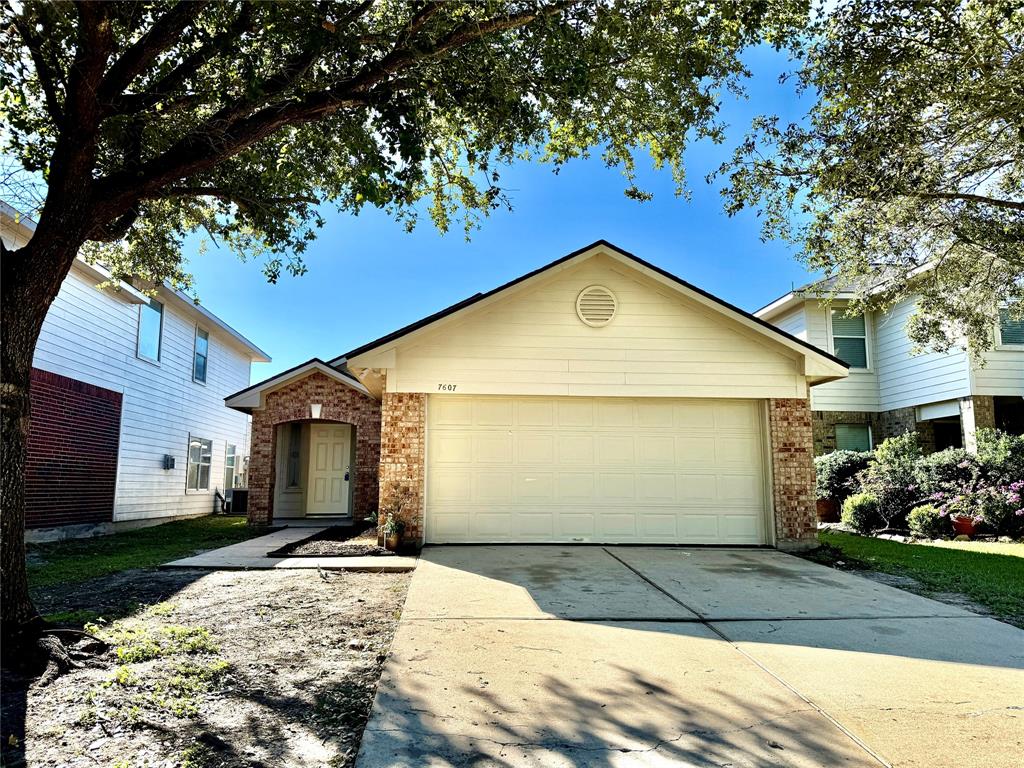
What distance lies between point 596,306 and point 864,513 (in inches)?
304

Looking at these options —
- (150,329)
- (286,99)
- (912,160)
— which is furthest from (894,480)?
(150,329)

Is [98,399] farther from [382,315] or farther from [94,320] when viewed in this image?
[382,315]

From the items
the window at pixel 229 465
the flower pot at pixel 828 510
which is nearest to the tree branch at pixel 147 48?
the flower pot at pixel 828 510

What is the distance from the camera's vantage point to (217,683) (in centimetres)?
392

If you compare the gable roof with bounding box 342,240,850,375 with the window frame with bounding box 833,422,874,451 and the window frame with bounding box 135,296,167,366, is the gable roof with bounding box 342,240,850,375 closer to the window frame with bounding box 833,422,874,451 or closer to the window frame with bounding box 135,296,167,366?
→ the window frame with bounding box 833,422,874,451

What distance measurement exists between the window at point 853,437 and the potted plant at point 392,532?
497 inches

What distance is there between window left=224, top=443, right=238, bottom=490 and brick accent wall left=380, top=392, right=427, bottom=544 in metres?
14.3

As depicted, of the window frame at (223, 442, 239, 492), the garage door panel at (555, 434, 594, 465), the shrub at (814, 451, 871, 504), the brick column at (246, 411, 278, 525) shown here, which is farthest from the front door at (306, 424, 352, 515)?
the shrub at (814, 451, 871, 504)

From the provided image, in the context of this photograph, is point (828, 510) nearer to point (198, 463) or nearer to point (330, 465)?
point (330, 465)

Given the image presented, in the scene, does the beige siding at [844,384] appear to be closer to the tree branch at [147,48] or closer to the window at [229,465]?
the tree branch at [147,48]

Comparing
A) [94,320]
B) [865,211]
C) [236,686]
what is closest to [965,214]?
[865,211]

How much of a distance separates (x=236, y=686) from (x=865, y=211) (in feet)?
35.6

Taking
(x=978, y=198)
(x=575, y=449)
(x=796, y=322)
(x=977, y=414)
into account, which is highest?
(x=978, y=198)

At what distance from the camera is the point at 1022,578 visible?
7703mm
